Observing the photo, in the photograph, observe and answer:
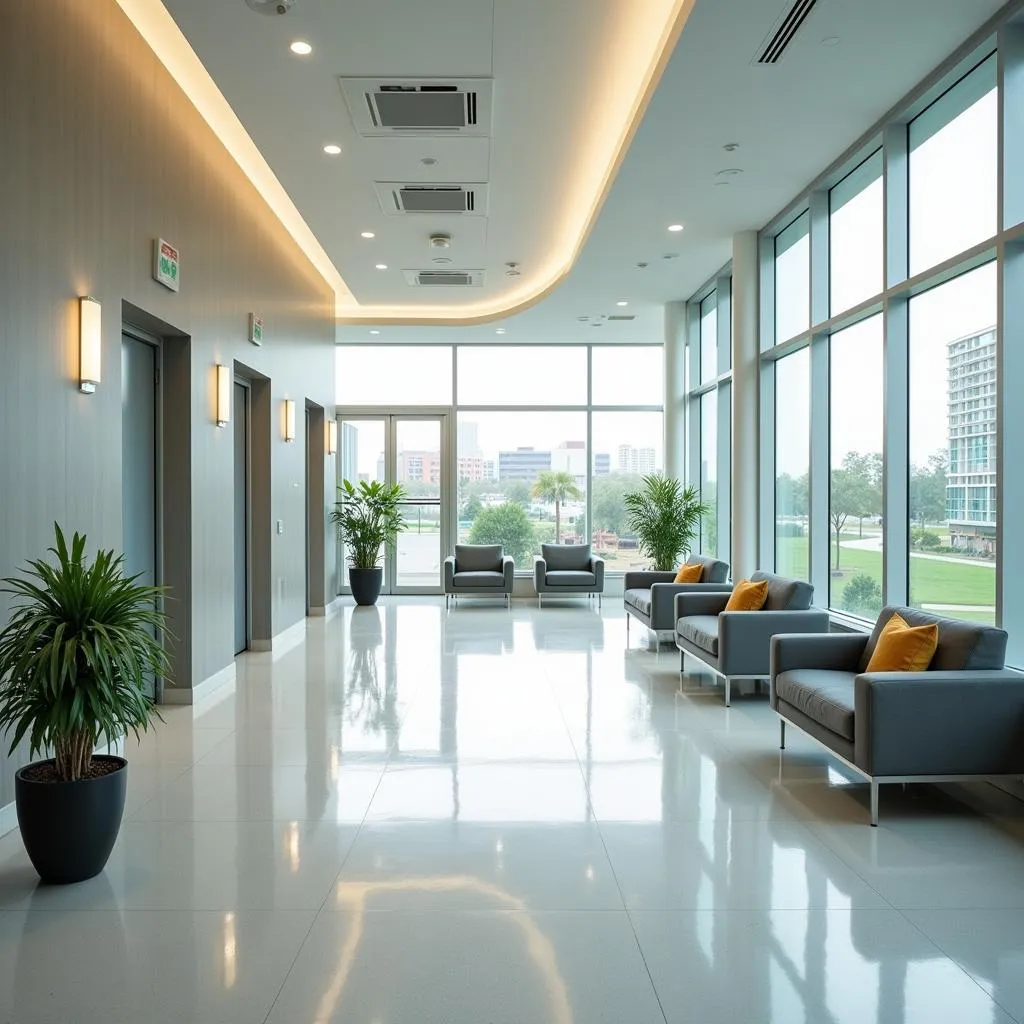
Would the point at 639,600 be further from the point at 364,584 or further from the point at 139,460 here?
the point at 139,460

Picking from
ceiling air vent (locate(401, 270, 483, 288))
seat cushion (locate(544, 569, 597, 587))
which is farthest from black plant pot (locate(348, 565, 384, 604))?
ceiling air vent (locate(401, 270, 483, 288))

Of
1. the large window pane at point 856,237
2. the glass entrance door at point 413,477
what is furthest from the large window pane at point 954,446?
the glass entrance door at point 413,477

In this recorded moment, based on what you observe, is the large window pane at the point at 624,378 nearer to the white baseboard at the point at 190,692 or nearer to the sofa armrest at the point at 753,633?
the sofa armrest at the point at 753,633

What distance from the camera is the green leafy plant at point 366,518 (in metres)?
12.1

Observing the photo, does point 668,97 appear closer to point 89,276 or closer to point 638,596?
point 89,276

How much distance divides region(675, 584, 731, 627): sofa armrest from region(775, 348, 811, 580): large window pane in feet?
2.23

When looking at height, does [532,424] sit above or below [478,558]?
above

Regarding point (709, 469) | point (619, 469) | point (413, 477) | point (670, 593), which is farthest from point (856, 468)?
point (413, 477)

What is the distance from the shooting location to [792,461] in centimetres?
784

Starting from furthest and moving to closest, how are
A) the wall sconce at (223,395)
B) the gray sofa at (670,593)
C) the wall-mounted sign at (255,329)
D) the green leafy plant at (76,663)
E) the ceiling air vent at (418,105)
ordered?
the gray sofa at (670,593) < the wall-mounted sign at (255,329) < the wall sconce at (223,395) < the ceiling air vent at (418,105) < the green leafy plant at (76,663)

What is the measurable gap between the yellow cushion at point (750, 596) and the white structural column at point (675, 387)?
4362mm

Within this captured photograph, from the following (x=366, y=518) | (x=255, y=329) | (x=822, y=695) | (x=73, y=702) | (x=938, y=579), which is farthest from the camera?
(x=366, y=518)

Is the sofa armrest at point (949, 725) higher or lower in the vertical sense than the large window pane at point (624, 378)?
lower

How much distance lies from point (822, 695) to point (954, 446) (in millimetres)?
1806
